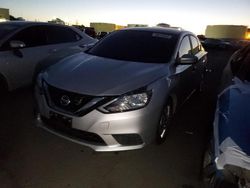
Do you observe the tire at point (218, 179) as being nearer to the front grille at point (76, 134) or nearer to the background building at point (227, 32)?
the front grille at point (76, 134)

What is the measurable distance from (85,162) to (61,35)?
3.86 meters

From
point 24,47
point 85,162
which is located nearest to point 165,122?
point 85,162

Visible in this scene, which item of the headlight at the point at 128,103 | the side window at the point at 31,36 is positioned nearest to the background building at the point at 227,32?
the side window at the point at 31,36

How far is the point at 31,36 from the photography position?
5.38 m

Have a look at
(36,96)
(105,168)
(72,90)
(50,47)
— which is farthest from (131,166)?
(50,47)

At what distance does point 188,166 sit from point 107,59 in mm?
1968

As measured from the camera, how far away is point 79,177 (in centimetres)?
294

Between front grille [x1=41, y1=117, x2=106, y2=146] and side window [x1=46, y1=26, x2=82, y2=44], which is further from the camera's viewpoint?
side window [x1=46, y1=26, x2=82, y2=44]

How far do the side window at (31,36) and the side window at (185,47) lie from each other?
3066mm

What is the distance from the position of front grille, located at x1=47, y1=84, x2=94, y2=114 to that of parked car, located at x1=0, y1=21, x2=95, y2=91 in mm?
2018

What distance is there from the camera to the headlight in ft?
A: 9.53

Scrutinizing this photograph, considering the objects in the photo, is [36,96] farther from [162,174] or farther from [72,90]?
[162,174]

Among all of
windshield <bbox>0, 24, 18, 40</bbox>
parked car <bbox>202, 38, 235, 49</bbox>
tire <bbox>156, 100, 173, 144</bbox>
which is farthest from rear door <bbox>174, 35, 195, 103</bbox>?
parked car <bbox>202, 38, 235, 49</bbox>

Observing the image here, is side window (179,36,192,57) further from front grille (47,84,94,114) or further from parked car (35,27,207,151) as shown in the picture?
front grille (47,84,94,114)
